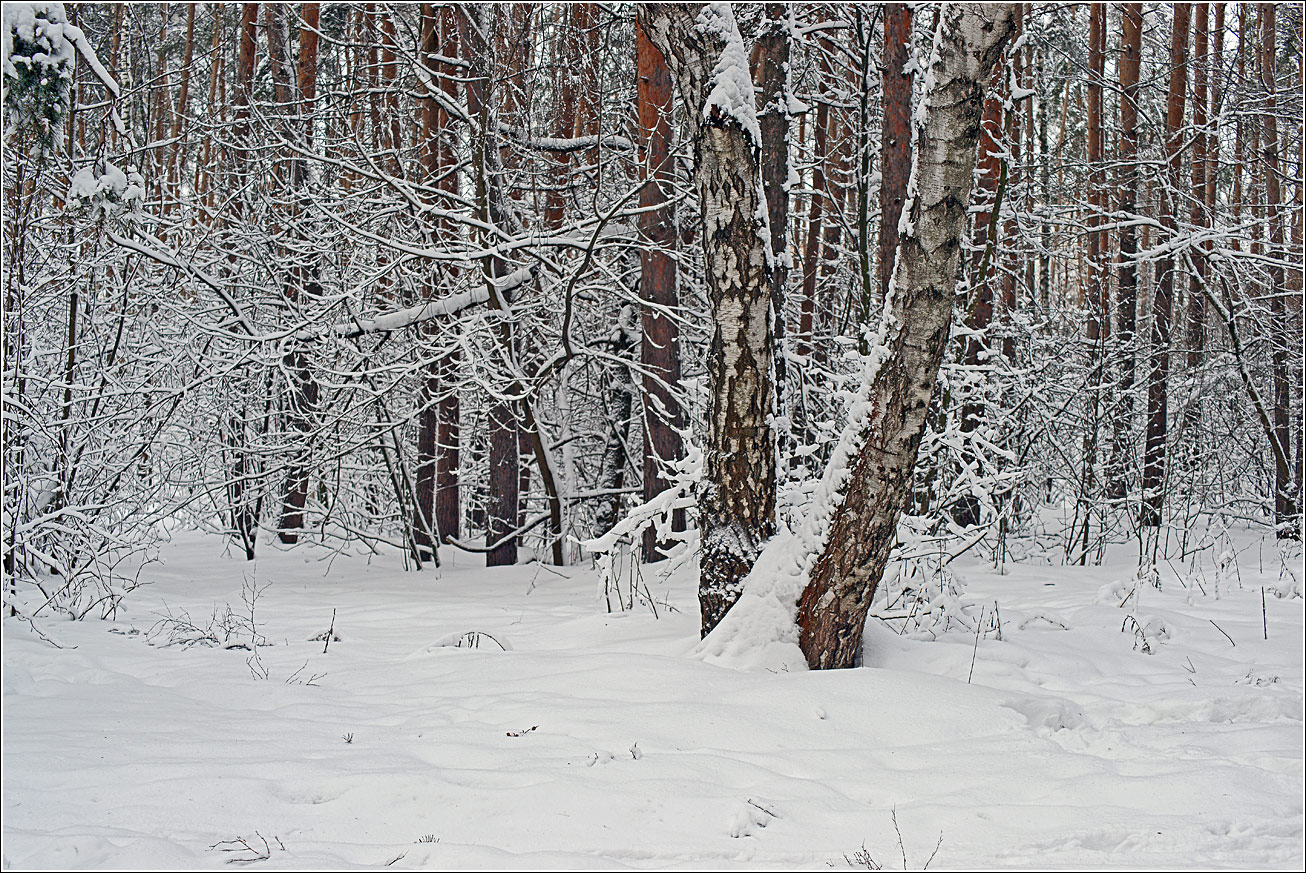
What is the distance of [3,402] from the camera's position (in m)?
5.81

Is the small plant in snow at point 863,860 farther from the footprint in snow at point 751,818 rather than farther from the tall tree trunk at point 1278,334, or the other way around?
the tall tree trunk at point 1278,334

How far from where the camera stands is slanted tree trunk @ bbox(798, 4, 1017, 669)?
11.7 ft

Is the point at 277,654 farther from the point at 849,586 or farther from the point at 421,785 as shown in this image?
the point at 849,586

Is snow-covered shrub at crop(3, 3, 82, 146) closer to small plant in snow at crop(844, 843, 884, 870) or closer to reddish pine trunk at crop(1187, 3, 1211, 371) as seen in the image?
small plant in snow at crop(844, 843, 884, 870)

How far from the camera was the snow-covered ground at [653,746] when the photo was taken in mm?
2479

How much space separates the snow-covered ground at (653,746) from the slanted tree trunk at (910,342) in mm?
337

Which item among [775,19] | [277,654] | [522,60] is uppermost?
[522,60]

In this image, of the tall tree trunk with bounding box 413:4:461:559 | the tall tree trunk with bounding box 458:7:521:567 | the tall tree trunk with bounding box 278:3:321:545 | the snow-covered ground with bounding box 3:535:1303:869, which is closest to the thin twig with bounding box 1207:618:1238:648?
the snow-covered ground with bounding box 3:535:1303:869

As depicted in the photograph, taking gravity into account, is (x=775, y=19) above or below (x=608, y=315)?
above

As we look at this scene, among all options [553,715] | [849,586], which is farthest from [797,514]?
[553,715]

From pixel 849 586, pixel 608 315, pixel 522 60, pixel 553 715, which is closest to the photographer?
pixel 553 715

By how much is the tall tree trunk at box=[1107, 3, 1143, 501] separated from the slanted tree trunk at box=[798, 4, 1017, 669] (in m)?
5.19

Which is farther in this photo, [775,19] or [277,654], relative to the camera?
[775,19]

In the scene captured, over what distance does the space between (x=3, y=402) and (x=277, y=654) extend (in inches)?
103
